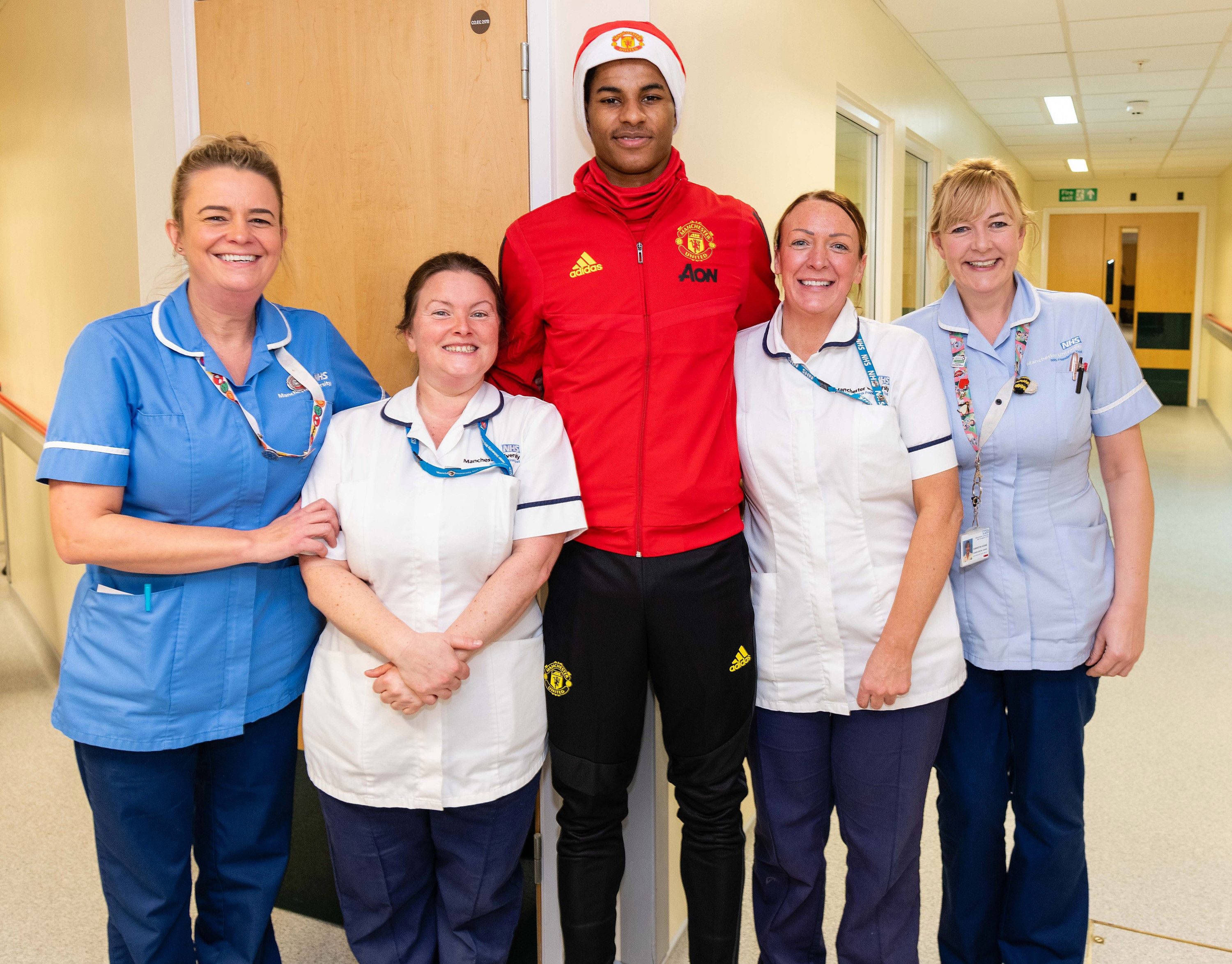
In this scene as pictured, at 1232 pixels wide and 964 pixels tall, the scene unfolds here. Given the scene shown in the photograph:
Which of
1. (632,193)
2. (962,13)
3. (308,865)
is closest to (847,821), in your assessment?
(632,193)

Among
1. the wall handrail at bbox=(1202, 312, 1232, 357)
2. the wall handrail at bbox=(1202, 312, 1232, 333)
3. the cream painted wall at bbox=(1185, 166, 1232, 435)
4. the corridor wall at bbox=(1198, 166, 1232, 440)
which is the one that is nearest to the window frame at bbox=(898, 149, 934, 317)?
the wall handrail at bbox=(1202, 312, 1232, 357)

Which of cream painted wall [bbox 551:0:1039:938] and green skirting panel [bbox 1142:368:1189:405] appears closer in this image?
cream painted wall [bbox 551:0:1039:938]

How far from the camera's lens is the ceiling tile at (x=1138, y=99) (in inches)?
293

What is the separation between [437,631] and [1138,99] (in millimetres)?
7975

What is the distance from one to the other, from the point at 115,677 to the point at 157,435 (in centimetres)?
42

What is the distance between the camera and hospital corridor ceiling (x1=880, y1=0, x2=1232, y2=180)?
17.1 feet

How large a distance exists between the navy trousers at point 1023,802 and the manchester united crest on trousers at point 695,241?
38.5 inches

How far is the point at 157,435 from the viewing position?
169cm

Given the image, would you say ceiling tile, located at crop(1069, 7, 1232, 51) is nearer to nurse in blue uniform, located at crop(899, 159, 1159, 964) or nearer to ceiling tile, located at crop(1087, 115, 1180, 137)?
ceiling tile, located at crop(1087, 115, 1180, 137)

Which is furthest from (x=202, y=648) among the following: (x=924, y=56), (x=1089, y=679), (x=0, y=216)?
(x=924, y=56)

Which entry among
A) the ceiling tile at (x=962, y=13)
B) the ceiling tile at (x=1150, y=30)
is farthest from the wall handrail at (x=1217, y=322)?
the ceiling tile at (x=962, y=13)

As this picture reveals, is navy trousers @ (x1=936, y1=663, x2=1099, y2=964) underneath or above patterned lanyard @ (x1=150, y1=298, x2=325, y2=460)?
underneath

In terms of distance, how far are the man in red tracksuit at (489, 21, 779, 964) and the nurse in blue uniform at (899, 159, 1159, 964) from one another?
1.51ft

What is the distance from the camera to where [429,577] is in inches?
68.7
